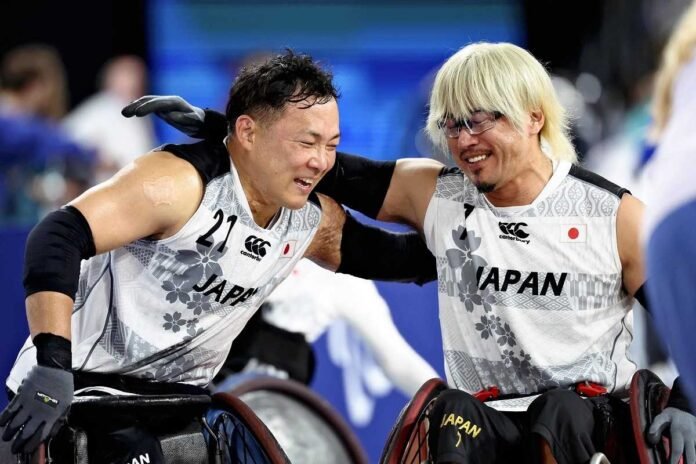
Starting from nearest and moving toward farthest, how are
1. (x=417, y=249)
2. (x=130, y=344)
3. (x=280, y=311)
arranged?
(x=130, y=344) → (x=417, y=249) → (x=280, y=311)

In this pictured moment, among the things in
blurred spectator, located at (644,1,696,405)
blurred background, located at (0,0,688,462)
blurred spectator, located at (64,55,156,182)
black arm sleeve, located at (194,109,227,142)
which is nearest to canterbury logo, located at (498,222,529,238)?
black arm sleeve, located at (194,109,227,142)

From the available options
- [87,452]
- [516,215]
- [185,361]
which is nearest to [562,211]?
[516,215]

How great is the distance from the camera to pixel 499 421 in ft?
9.09

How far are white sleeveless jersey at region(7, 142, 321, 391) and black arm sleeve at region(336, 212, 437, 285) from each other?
300 millimetres

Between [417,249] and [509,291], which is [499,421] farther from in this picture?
[417,249]

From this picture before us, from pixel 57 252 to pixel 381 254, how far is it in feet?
3.17

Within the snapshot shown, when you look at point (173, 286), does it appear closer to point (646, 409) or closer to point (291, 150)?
point (291, 150)

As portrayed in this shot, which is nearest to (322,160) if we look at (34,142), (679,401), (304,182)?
(304,182)

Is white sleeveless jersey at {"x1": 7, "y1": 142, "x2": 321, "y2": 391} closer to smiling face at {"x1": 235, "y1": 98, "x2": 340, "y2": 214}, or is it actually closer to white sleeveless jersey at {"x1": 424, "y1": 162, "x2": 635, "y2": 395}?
smiling face at {"x1": 235, "y1": 98, "x2": 340, "y2": 214}

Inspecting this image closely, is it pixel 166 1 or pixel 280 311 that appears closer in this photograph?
pixel 280 311

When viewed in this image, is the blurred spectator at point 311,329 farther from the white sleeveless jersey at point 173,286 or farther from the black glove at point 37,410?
the black glove at point 37,410

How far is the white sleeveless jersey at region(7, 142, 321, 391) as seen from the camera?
296cm

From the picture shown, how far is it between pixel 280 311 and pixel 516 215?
4.50 feet

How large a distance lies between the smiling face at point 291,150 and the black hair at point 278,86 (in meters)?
0.02
